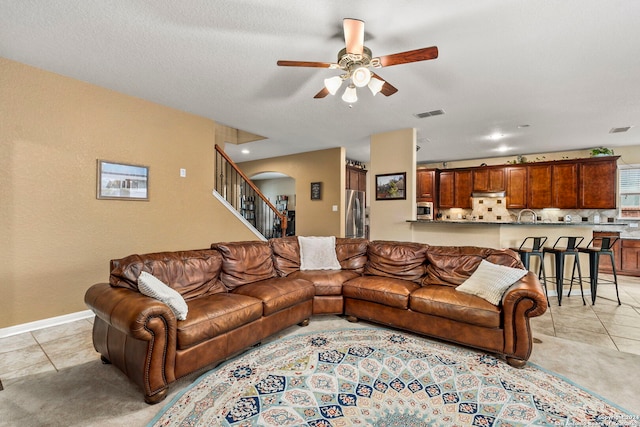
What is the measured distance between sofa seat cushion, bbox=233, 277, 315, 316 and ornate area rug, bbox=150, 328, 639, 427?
0.39 metres

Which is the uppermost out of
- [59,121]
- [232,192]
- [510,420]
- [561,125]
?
[561,125]

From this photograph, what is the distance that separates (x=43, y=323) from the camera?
321cm

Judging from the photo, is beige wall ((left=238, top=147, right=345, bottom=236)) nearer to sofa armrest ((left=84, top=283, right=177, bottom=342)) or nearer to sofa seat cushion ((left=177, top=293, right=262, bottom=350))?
sofa seat cushion ((left=177, top=293, right=262, bottom=350))

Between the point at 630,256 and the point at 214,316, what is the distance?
815 centimetres

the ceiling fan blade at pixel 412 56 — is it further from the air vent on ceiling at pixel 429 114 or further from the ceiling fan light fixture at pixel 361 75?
the air vent on ceiling at pixel 429 114

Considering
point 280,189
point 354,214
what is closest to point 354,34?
point 354,214

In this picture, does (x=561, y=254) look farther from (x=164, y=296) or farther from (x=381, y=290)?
(x=164, y=296)

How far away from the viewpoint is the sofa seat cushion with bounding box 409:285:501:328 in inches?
99.2

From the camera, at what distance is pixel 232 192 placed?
7.07m

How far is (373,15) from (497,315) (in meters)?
2.62

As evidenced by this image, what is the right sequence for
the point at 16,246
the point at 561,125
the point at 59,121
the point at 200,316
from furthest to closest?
the point at 561,125, the point at 59,121, the point at 16,246, the point at 200,316

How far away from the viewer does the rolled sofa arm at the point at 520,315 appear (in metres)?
2.36

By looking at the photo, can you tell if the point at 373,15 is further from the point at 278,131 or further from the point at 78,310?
the point at 78,310

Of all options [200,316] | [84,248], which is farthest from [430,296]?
[84,248]
